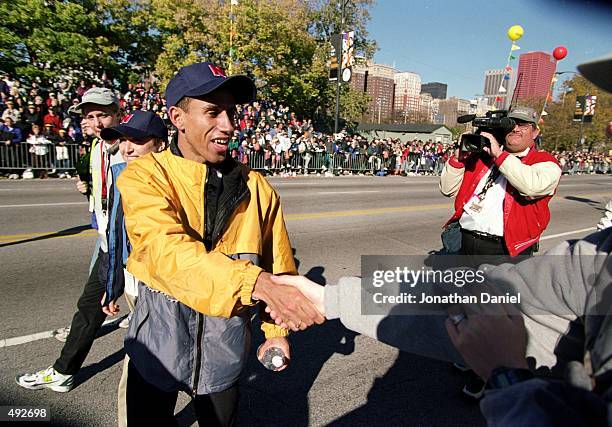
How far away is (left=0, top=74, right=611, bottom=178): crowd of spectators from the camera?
43.6ft

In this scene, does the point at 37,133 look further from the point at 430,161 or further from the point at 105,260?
the point at 430,161

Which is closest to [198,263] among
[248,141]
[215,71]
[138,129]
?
[215,71]

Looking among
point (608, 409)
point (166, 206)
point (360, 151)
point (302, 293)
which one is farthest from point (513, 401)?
point (360, 151)

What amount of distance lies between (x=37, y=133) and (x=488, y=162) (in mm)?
14656

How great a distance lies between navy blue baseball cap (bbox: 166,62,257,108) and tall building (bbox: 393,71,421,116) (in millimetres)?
149628

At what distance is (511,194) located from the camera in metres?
3.03

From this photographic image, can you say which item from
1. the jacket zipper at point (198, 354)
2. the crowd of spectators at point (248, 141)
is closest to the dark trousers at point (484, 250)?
the jacket zipper at point (198, 354)

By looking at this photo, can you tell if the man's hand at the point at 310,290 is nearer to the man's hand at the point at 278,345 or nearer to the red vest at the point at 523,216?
the man's hand at the point at 278,345

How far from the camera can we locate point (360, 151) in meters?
22.8

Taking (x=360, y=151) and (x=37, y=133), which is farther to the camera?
(x=360, y=151)

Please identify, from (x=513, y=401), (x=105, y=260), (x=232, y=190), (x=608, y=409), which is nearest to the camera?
(x=608, y=409)

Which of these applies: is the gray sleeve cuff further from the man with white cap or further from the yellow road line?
the yellow road line

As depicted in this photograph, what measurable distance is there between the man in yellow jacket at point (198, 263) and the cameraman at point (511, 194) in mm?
1901

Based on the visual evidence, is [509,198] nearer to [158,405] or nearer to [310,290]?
[310,290]
